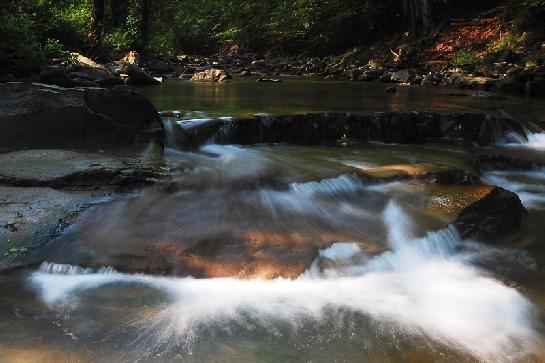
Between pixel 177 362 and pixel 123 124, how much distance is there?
15.8 feet

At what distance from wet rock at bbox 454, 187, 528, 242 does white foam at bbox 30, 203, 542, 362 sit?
2.13 feet

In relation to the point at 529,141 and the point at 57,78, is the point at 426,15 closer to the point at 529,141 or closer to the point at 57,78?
the point at 529,141

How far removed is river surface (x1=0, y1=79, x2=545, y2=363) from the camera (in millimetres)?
3281

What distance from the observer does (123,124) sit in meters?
7.21

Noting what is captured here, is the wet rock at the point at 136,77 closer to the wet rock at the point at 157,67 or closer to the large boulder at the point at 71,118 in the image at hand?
the wet rock at the point at 157,67

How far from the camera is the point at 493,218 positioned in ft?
17.8

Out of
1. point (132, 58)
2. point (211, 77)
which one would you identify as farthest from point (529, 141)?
point (132, 58)

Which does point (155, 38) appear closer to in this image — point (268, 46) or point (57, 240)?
point (268, 46)

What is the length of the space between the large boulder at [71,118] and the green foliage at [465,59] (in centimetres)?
1515

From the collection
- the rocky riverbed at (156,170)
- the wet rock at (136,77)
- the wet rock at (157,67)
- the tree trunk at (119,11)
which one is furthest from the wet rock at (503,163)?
the tree trunk at (119,11)

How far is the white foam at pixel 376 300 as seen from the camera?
11.5ft

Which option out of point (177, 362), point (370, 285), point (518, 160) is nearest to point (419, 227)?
point (370, 285)

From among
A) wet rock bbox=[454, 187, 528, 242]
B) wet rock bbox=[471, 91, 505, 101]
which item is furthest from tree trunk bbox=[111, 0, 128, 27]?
wet rock bbox=[454, 187, 528, 242]

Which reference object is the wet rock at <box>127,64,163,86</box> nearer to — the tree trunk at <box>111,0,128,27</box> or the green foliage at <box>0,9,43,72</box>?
the green foliage at <box>0,9,43,72</box>
